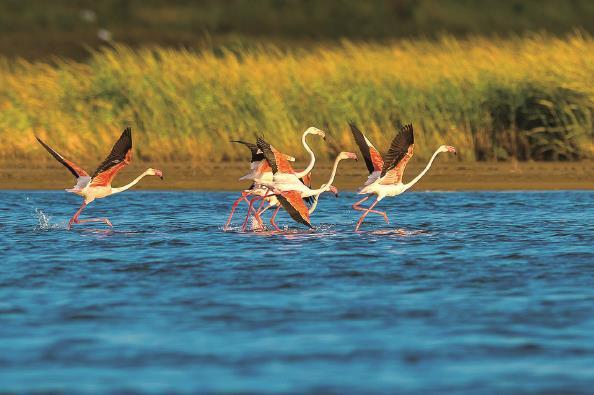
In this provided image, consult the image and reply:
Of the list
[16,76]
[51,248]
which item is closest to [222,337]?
[51,248]

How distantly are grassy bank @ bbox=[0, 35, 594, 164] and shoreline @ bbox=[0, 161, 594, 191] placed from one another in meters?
0.42

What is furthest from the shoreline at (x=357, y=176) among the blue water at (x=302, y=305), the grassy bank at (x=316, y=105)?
the blue water at (x=302, y=305)

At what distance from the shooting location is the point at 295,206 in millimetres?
14984

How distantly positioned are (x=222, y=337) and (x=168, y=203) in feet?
32.5

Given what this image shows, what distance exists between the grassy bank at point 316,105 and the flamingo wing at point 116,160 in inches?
240

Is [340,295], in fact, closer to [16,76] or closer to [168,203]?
[168,203]

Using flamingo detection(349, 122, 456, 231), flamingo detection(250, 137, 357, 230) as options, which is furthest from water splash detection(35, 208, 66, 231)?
flamingo detection(349, 122, 456, 231)

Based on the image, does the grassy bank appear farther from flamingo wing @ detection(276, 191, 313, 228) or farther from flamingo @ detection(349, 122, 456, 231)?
flamingo wing @ detection(276, 191, 313, 228)

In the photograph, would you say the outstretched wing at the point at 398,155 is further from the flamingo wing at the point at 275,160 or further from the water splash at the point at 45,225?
the water splash at the point at 45,225

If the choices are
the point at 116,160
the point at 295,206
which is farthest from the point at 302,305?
the point at 116,160

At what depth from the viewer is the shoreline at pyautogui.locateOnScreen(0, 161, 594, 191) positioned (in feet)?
66.7

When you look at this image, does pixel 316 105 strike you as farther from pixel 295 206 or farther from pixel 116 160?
pixel 295 206

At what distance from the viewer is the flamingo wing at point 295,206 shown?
49.0 feet

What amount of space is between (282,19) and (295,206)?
Answer: 41668 millimetres
